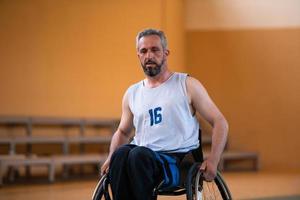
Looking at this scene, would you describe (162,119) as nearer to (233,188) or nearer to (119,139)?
(119,139)

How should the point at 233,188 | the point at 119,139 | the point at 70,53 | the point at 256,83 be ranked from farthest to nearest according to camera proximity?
1. the point at 256,83
2. the point at 70,53
3. the point at 233,188
4. the point at 119,139

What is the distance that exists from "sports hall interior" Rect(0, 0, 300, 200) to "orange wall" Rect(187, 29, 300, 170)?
1 cm

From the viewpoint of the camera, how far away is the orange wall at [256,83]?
6.47m

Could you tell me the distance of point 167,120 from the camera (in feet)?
6.42

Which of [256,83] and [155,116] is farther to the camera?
[256,83]

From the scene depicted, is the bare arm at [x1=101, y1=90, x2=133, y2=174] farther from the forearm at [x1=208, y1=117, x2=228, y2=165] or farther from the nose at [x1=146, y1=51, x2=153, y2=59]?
the forearm at [x1=208, y1=117, x2=228, y2=165]

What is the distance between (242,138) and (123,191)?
4975 millimetres

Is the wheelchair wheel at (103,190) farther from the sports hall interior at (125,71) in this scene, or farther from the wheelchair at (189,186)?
the sports hall interior at (125,71)

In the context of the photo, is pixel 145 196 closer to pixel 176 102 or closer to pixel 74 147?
pixel 176 102

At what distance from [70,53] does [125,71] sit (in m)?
0.65

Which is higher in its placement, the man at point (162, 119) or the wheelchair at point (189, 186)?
the man at point (162, 119)

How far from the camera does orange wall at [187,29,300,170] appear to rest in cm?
647

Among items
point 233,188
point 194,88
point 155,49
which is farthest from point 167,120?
point 233,188

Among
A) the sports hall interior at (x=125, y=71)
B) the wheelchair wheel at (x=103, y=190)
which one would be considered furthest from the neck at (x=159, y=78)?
the sports hall interior at (x=125, y=71)
